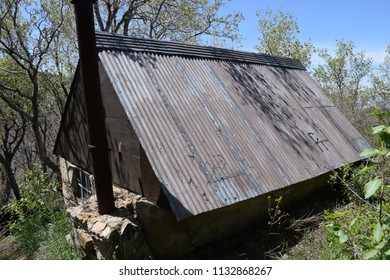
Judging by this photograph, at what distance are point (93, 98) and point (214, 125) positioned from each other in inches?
90.6

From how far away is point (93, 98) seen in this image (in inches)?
189

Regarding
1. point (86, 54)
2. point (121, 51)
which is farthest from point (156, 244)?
point (121, 51)

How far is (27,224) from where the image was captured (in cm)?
818

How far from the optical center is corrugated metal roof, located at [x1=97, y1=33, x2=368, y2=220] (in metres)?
4.91

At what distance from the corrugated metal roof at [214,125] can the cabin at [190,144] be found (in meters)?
0.02

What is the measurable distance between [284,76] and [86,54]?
6722mm

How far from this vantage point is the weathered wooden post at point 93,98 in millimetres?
4695

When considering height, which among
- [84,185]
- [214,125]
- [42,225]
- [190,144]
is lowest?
[190,144]

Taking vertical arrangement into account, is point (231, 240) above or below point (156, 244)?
below

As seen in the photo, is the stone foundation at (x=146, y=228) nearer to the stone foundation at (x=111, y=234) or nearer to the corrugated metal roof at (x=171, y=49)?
the stone foundation at (x=111, y=234)

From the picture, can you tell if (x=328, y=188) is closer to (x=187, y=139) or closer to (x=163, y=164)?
(x=187, y=139)

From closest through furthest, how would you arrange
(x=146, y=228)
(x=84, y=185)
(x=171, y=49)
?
(x=146, y=228), (x=171, y=49), (x=84, y=185)

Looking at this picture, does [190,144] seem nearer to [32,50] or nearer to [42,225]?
[42,225]

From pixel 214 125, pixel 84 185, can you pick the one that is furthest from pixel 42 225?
pixel 214 125
